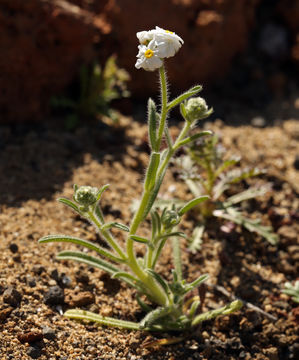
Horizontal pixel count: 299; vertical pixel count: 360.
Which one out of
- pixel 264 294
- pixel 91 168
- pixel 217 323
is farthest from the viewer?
pixel 91 168

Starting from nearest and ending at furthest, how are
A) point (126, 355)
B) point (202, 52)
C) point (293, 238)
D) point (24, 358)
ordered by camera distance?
point (24, 358)
point (126, 355)
point (293, 238)
point (202, 52)

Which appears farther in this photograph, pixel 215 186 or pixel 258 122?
pixel 258 122

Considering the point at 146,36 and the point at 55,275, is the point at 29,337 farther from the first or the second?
the point at 146,36

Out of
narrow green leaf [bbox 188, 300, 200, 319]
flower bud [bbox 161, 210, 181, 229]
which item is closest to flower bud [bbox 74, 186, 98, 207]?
flower bud [bbox 161, 210, 181, 229]

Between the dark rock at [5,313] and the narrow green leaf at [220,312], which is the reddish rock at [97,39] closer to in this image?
the dark rock at [5,313]

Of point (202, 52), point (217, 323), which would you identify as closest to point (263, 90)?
point (202, 52)

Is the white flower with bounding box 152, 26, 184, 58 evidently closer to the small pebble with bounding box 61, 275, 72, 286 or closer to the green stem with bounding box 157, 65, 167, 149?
the green stem with bounding box 157, 65, 167, 149

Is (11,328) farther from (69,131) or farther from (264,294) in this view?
(69,131)

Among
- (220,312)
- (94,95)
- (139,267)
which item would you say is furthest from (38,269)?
(94,95)

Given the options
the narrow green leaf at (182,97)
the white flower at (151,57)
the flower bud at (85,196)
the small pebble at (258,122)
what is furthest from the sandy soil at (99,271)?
the white flower at (151,57)
